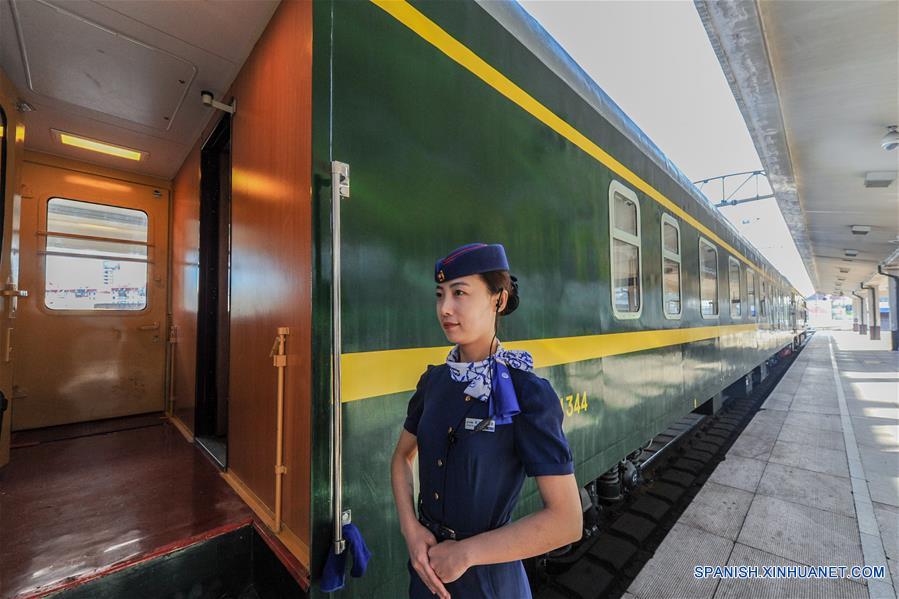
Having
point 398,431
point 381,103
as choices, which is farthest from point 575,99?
point 398,431

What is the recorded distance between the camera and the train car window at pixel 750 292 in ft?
27.9

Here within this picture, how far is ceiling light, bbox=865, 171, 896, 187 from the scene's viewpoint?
732 cm

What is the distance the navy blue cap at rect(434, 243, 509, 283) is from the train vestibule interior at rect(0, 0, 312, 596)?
0.65 m

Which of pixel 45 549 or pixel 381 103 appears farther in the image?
pixel 45 549

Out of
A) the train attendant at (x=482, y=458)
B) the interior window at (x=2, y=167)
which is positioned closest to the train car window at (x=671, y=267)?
the train attendant at (x=482, y=458)

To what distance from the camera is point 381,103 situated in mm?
1618

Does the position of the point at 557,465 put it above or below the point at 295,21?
below

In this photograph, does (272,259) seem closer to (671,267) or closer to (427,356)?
(427,356)

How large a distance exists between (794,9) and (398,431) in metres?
4.89

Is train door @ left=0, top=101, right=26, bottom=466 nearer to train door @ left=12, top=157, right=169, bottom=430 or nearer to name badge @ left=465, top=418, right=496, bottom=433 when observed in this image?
train door @ left=12, top=157, right=169, bottom=430

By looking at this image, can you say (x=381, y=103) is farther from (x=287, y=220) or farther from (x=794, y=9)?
(x=794, y=9)

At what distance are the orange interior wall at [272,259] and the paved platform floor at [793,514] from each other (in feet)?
7.79

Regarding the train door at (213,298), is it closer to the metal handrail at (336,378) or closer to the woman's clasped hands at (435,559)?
the metal handrail at (336,378)

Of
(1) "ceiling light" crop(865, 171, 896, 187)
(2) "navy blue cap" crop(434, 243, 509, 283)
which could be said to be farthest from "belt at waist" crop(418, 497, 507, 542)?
(1) "ceiling light" crop(865, 171, 896, 187)
